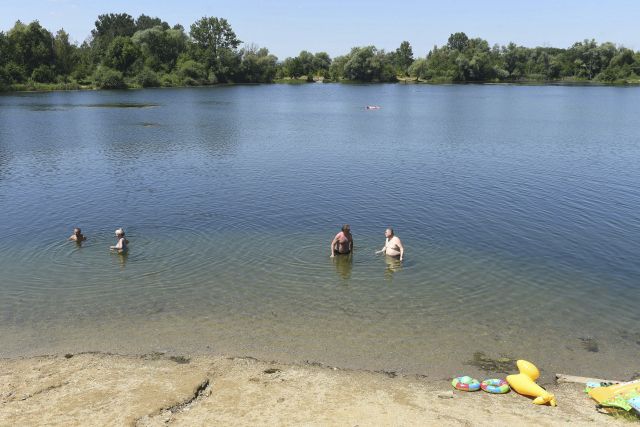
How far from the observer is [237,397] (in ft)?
40.0

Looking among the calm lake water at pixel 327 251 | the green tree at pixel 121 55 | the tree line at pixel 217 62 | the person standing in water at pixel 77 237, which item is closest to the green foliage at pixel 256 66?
the tree line at pixel 217 62

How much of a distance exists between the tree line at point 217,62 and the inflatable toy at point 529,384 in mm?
122527

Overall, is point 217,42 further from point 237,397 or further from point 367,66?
point 237,397

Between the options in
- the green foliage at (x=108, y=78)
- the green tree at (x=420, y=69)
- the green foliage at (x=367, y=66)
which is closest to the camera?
the green foliage at (x=108, y=78)

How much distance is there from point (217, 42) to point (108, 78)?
47.9 m

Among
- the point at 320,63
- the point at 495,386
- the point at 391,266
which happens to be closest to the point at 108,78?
the point at 320,63

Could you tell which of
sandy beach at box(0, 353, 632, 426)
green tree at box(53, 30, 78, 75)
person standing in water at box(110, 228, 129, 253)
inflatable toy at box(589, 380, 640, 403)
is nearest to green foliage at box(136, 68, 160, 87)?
green tree at box(53, 30, 78, 75)

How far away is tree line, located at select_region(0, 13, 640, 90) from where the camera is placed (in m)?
122

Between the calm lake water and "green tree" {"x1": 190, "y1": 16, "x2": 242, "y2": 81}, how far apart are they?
10896cm

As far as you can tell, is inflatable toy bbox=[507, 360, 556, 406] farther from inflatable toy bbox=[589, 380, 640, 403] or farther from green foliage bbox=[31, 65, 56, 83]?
green foliage bbox=[31, 65, 56, 83]

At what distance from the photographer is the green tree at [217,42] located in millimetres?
153875

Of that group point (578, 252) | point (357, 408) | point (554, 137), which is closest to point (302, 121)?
point (554, 137)

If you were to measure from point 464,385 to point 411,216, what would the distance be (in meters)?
15.2

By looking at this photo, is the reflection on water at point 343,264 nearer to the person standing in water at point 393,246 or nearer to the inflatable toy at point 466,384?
the person standing in water at point 393,246
